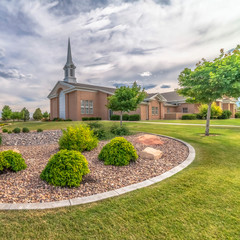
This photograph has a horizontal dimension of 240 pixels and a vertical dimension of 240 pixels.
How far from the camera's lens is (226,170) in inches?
159

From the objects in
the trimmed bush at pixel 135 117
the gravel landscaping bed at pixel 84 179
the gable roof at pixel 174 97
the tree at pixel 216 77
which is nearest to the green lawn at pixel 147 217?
the gravel landscaping bed at pixel 84 179

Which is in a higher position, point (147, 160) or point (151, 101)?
point (151, 101)

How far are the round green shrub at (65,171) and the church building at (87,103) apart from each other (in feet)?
74.1

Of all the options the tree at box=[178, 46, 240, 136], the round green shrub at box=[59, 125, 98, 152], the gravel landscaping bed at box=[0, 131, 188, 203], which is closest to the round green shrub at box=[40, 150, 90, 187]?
the gravel landscaping bed at box=[0, 131, 188, 203]

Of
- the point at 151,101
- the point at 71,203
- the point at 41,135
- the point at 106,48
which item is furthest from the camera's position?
the point at 151,101

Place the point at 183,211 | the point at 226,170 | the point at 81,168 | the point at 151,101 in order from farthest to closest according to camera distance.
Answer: the point at 151,101, the point at 226,170, the point at 81,168, the point at 183,211

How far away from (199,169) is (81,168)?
3.09 metres

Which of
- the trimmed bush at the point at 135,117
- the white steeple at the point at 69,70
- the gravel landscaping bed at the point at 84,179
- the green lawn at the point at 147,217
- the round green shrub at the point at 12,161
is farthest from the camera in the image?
the white steeple at the point at 69,70

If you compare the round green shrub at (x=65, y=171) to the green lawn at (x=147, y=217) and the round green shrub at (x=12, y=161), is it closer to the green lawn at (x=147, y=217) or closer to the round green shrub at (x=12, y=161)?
the green lawn at (x=147, y=217)

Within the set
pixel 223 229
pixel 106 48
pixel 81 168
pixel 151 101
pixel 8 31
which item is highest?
pixel 106 48

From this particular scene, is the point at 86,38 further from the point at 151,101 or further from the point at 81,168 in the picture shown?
the point at 151,101

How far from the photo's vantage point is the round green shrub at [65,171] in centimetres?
306

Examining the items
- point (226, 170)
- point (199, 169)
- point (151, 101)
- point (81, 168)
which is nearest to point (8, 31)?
point (81, 168)

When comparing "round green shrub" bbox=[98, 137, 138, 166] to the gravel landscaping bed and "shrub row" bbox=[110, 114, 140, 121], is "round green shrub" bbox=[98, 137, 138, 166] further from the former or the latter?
"shrub row" bbox=[110, 114, 140, 121]
